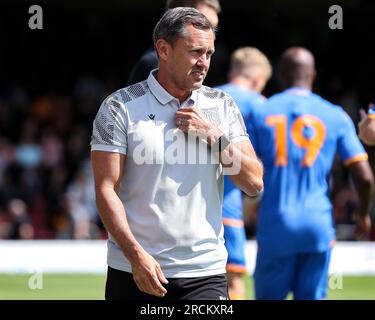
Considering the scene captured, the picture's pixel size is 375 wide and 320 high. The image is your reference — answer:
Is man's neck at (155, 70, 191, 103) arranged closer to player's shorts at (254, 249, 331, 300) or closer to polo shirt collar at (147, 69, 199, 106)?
polo shirt collar at (147, 69, 199, 106)

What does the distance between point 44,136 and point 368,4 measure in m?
6.78

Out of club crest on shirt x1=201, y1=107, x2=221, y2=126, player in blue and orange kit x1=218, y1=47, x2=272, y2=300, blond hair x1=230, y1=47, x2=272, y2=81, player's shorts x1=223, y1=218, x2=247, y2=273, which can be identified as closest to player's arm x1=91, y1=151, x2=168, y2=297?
club crest on shirt x1=201, y1=107, x2=221, y2=126

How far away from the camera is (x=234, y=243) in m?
8.50

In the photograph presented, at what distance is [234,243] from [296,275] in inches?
30.1

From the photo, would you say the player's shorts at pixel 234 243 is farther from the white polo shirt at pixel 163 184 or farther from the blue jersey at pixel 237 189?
the white polo shirt at pixel 163 184

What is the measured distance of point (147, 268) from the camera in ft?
15.9

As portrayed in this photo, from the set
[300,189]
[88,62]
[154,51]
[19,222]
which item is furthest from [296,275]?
[88,62]

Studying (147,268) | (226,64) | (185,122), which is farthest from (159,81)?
(226,64)

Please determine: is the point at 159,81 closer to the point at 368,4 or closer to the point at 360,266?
the point at 360,266

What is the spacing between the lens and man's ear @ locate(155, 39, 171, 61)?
5195 mm

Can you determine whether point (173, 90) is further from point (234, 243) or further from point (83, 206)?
point (83, 206)

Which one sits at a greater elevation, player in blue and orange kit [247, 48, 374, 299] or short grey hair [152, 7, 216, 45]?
short grey hair [152, 7, 216, 45]

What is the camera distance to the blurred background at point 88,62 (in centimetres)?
1794

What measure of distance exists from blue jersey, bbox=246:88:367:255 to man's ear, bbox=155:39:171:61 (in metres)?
2.81
